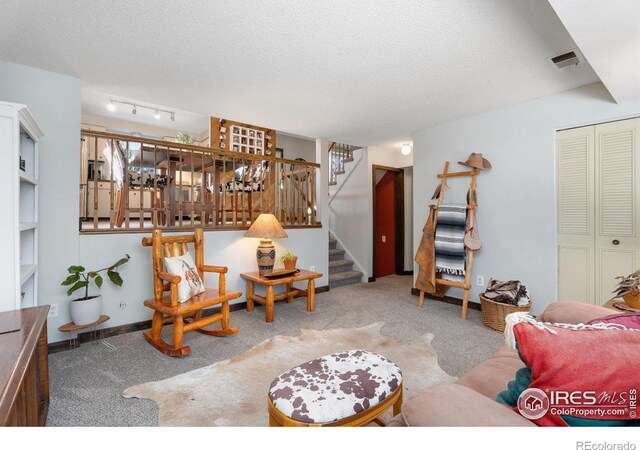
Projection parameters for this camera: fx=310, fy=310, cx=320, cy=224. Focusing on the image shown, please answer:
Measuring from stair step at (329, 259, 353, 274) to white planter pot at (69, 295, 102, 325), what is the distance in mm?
3379

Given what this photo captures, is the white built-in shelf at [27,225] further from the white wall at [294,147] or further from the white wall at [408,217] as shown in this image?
the white wall at [408,217]

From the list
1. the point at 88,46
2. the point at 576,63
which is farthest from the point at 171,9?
the point at 576,63

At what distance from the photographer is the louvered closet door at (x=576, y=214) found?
2.92 metres

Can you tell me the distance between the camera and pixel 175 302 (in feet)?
8.17

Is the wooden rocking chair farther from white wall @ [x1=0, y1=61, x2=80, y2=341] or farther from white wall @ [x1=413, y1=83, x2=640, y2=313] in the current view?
white wall @ [x1=413, y1=83, x2=640, y2=313]

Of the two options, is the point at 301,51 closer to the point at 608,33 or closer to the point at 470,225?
the point at 608,33

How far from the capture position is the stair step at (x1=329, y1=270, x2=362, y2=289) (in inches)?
195

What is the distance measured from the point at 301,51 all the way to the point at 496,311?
2.91 metres

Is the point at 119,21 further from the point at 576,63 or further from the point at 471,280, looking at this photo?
the point at 471,280

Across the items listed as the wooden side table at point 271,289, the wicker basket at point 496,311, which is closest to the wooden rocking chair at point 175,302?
the wooden side table at point 271,289

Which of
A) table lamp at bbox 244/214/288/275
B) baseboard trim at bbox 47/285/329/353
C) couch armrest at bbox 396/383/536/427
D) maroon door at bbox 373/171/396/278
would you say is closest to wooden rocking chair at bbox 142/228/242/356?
baseboard trim at bbox 47/285/329/353

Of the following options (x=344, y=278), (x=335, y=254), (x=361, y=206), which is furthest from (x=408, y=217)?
(x=344, y=278)

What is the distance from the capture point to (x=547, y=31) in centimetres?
202
